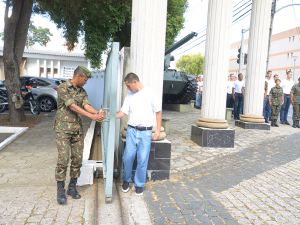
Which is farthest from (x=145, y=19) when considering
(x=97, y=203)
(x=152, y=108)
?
(x=97, y=203)

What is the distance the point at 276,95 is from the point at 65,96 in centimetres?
892

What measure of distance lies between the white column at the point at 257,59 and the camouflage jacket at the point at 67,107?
7152mm

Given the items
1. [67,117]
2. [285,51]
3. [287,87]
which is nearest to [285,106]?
[287,87]

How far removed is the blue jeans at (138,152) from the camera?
5.02 meters

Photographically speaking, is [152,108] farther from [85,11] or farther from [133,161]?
[85,11]

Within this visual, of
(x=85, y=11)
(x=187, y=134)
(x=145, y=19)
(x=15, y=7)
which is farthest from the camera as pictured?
(x=85, y=11)

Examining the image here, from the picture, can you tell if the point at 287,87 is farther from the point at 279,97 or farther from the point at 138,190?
the point at 138,190

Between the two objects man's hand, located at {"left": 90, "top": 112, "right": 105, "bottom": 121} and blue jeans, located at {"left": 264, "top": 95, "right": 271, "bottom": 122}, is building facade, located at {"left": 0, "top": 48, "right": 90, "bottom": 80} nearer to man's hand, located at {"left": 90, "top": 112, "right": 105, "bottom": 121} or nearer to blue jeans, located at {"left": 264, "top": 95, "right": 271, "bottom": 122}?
blue jeans, located at {"left": 264, "top": 95, "right": 271, "bottom": 122}

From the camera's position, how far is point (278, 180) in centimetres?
591

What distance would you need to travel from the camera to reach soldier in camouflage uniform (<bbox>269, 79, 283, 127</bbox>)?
1190 cm

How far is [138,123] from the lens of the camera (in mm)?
4984

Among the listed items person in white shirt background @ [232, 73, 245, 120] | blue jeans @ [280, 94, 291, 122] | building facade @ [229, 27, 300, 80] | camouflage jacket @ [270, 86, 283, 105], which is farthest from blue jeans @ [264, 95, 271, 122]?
building facade @ [229, 27, 300, 80]

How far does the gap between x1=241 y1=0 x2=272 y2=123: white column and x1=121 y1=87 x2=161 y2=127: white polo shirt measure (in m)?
6.41

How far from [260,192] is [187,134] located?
4.71m
